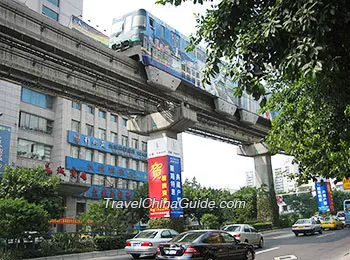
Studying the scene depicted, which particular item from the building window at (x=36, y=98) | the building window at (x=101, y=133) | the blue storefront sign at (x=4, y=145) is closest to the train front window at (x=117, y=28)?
the blue storefront sign at (x=4, y=145)

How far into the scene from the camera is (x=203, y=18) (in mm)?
6262

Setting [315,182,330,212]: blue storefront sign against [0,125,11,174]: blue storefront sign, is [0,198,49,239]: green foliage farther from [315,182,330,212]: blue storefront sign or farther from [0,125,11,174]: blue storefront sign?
[315,182,330,212]: blue storefront sign

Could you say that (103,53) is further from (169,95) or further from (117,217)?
(117,217)

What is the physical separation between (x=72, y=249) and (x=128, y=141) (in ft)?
122

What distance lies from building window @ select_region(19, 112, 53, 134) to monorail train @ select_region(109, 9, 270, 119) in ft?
63.2

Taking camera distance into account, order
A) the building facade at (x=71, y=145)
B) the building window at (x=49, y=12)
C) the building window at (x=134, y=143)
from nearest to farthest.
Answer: the building facade at (x=71, y=145)
the building window at (x=49, y=12)
the building window at (x=134, y=143)

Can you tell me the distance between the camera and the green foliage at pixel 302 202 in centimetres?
7988

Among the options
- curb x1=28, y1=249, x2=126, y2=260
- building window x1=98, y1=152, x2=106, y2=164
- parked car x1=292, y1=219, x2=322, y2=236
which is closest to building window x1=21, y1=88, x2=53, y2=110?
building window x1=98, y1=152, x2=106, y2=164

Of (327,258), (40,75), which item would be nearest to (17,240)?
(40,75)

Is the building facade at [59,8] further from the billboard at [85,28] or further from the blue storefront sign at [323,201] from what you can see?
the blue storefront sign at [323,201]

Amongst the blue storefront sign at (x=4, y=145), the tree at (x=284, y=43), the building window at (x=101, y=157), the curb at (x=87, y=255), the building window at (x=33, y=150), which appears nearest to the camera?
the tree at (x=284, y=43)

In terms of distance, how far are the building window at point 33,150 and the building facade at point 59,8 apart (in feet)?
46.6

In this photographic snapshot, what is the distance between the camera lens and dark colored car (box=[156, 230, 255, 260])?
32.4 feet

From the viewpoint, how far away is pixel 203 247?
398 inches
